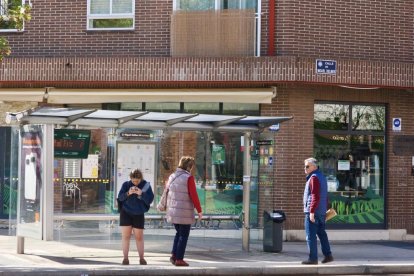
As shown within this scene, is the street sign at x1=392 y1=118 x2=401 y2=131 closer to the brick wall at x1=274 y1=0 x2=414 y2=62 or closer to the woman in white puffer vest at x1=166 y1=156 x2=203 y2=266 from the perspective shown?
the brick wall at x1=274 y1=0 x2=414 y2=62

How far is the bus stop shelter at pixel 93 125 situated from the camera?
14500 mm

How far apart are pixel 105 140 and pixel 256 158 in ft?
10.4

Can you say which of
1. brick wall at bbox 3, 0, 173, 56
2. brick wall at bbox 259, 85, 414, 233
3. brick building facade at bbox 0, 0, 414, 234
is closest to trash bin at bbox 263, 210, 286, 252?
brick building facade at bbox 0, 0, 414, 234

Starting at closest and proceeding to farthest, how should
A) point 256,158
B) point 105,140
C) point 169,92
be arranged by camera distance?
point 105,140
point 256,158
point 169,92

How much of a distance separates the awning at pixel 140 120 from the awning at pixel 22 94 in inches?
161

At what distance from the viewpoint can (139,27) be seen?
1916cm

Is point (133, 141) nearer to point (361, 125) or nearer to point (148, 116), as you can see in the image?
point (148, 116)

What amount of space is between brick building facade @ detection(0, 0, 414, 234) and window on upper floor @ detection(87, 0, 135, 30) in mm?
130

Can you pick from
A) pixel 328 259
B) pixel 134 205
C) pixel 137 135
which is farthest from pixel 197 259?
pixel 137 135

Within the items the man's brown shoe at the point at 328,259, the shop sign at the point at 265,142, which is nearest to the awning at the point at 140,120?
the shop sign at the point at 265,142

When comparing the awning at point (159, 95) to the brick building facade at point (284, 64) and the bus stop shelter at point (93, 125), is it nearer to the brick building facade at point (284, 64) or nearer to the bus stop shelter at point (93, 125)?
the brick building facade at point (284, 64)

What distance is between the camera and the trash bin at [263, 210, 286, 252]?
Answer: 52.4 feet

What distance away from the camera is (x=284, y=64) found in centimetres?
1775

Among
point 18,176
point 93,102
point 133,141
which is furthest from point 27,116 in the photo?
point 93,102
